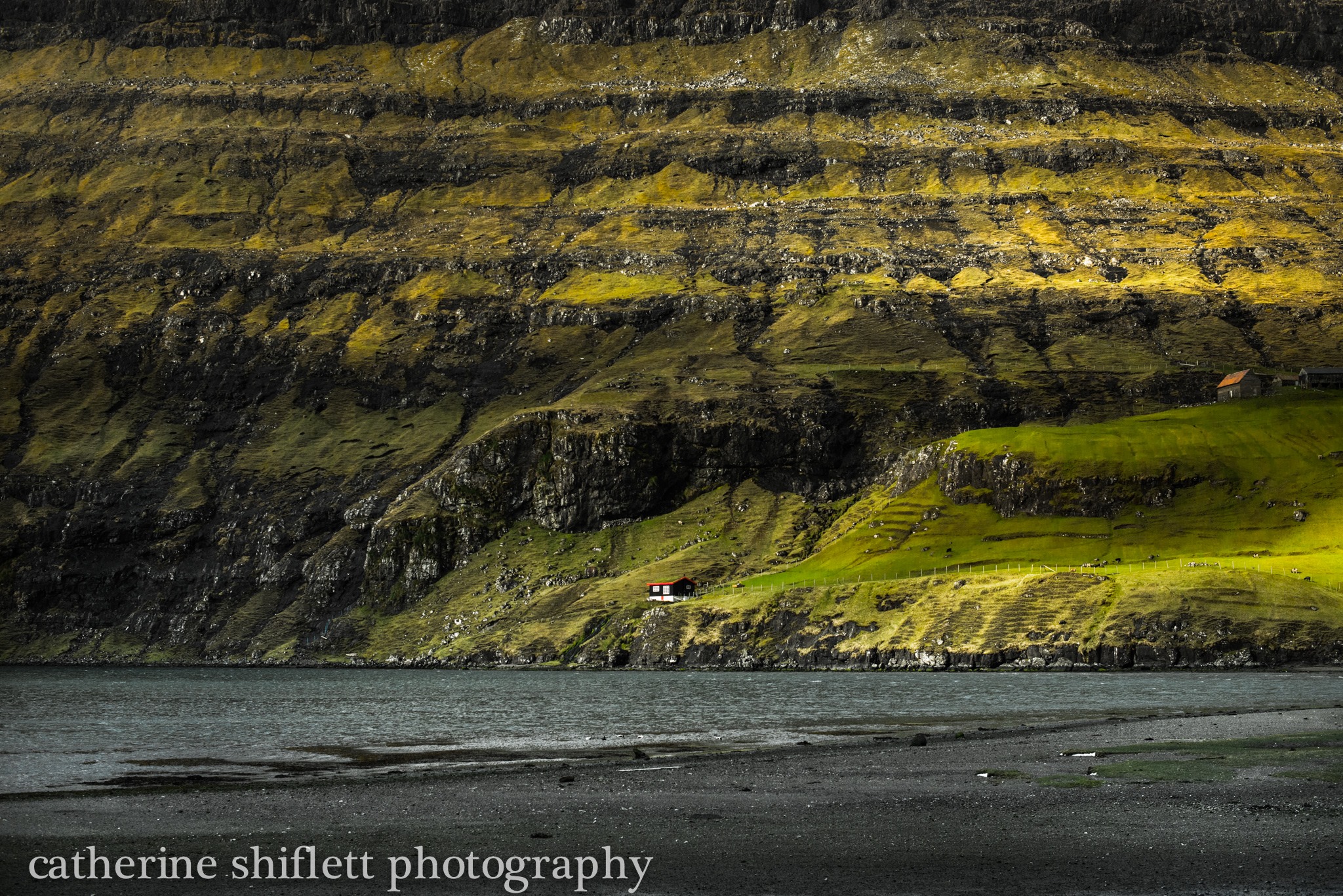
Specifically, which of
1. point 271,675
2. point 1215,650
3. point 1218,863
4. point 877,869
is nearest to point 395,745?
point 877,869

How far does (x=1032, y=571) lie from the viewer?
164750 millimetres

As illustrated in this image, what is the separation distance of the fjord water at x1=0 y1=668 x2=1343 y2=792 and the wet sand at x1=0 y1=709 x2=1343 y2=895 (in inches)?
446

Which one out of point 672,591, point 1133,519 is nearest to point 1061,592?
point 1133,519

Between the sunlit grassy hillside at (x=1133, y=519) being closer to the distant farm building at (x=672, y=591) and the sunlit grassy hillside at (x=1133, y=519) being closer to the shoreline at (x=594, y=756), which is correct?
the distant farm building at (x=672, y=591)

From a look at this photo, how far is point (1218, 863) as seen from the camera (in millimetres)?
29312

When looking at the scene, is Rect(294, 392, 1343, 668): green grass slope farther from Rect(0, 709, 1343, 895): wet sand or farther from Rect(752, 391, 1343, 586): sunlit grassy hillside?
Rect(0, 709, 1343, 895): wet sand

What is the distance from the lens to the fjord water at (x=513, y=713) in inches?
2527

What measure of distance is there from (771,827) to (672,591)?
15825cm

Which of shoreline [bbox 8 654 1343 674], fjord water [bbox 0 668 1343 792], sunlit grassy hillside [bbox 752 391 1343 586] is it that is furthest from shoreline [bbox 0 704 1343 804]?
sunlit grassy hillside [bbox 752 391 1343 586]

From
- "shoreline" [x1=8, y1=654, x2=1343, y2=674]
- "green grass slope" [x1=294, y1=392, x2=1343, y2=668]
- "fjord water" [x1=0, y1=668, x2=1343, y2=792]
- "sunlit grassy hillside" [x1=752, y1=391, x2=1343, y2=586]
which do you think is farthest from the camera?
"sunlit grassy hillside" [x1=752, y1=391, x2=1343, y2=586]

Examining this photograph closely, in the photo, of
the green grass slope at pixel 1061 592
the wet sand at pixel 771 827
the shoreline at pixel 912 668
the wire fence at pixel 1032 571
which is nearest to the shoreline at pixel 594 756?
the wet sand at pixel 771 827

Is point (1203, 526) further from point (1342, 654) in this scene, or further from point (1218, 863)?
point (1218, 863)

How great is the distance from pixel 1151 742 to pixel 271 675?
144465 millimetres

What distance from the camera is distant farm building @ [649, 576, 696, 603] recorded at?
194 m
